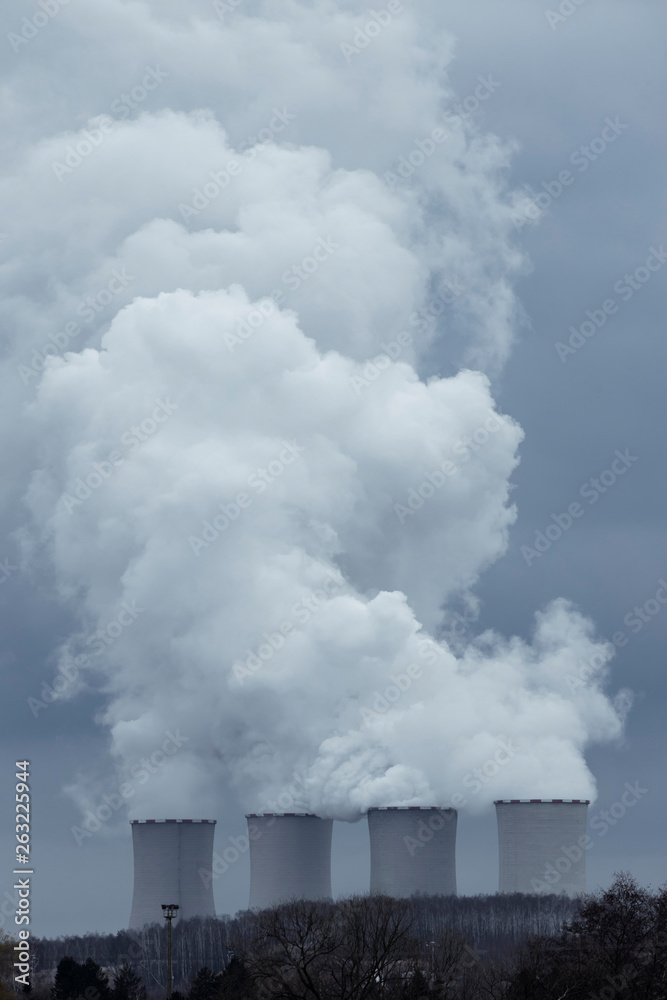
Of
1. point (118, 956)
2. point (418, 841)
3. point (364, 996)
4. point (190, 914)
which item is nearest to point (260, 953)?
point (364, 996)

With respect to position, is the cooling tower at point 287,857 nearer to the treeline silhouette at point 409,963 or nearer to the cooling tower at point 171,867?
the cooling tower at point 171,867

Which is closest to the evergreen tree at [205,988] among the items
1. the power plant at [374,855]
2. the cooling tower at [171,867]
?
the power plant at [374,855]

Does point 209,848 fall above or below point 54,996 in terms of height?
above

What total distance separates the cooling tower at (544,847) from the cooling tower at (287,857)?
8.71 m

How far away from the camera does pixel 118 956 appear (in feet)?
236

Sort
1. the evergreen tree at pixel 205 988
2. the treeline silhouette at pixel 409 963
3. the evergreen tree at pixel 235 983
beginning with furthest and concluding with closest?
the evergreen tree at pixel 205 988
the evergreen tree at pixel 235 983
the treeline silhouette at pixel 409 963

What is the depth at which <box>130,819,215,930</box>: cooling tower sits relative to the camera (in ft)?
215

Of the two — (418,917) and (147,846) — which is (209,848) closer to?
(147,846)

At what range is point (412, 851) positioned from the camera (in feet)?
208

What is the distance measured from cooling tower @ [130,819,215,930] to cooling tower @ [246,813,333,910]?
251 centimetres

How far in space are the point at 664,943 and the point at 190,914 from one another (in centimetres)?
3868

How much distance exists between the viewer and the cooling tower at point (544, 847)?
6178 cm

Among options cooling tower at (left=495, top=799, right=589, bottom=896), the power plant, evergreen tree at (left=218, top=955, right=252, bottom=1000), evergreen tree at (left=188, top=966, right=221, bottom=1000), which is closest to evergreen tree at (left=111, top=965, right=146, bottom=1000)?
evergreen tree at (left=188, top=966, right=221, bottom=1000)

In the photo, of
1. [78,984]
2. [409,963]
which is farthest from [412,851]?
[409,963]
